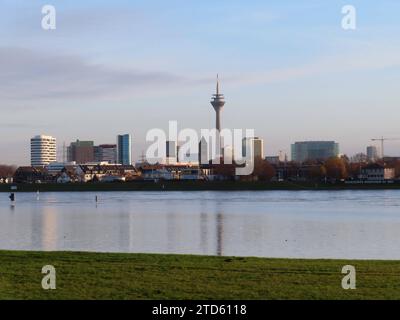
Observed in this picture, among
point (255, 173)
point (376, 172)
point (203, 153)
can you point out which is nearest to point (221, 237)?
point (255, 173)

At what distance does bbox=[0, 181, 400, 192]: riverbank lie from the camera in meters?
107

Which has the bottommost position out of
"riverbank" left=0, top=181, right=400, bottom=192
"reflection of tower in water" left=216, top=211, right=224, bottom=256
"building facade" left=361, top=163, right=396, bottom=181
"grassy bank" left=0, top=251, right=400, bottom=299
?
"riverbank" left=0, top=181, right=400, bottom=192

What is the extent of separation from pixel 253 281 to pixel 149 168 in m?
176

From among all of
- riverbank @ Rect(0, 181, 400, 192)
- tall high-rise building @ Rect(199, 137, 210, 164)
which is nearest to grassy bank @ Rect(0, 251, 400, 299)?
riverbank @ Rect(0, 181, 400, 192)

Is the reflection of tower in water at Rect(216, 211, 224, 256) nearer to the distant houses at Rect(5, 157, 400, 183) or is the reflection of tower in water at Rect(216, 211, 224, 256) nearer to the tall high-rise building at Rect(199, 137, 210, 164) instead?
the distant houses at Rect(5, 157, 400, 183)

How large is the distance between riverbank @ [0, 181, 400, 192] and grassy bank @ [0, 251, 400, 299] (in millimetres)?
92293

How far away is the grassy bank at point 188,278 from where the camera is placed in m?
9.79

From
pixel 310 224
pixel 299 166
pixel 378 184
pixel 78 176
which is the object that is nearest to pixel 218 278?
pixel 310 224

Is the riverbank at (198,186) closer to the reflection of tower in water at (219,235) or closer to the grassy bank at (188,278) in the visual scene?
the reflection of tower in water at (219,235)

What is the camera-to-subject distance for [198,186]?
115 m

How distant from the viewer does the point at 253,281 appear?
10977mm

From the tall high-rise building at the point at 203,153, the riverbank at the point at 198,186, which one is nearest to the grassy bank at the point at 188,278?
the riverbank at the point at 198,186

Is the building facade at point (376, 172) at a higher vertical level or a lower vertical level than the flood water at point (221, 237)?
higher

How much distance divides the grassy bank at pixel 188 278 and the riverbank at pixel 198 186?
92293 millimetres
